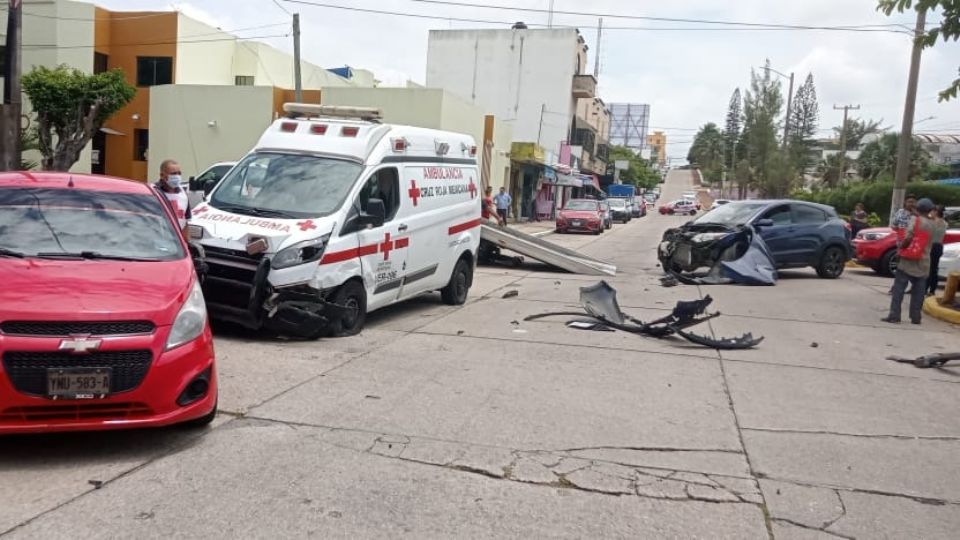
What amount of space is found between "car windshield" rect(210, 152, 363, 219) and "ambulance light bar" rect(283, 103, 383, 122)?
0.94m

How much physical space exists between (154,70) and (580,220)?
19.3m

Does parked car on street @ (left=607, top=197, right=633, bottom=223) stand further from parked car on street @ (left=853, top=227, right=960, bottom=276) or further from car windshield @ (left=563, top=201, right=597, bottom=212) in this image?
parked car on street @ (left=853, top=227, right=960, bottom=276)

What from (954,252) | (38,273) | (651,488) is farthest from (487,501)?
(954,252)

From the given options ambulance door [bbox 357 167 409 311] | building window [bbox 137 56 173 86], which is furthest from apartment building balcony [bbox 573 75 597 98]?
ambulance door [bbox 357 167 409 311]

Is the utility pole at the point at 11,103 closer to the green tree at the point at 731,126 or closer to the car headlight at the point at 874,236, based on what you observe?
the car headlight at the point at 874,236

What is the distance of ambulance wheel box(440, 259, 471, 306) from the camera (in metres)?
11.6

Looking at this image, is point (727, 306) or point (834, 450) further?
point (727, 306)

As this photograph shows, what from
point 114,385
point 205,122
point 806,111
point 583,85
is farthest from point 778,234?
point 806,111

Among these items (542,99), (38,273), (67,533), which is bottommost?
(67,533)

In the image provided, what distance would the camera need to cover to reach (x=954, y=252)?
15.7m

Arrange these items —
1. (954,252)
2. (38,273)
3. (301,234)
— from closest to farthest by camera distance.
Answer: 1. (38,273)
2. (301,234)
3. (954,252)

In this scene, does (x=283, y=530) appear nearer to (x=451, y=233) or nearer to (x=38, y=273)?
(x=38, y=273)

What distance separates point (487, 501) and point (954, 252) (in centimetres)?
1482

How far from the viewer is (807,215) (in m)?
17.6
